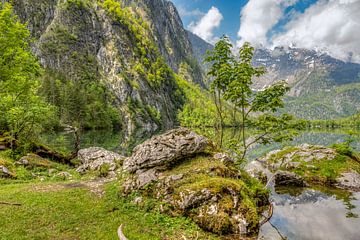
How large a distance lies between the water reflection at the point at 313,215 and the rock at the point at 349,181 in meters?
1.95

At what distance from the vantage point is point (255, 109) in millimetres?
21156

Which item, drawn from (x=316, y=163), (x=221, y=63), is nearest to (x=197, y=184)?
(x=221, y=63)

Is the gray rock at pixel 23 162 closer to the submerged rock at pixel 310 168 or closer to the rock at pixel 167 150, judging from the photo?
the rock at pixel 167 150

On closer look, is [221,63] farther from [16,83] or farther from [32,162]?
[16,83]

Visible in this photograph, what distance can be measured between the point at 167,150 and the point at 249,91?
8220 mm

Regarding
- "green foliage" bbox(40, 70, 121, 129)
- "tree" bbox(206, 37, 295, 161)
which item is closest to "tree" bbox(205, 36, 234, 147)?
"tree" bbox(206, 37, 295, 161)

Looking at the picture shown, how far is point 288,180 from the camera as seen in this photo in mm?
26953

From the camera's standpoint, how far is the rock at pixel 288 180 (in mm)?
26659

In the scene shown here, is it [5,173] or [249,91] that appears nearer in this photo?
[249,91]

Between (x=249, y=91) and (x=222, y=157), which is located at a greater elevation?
(x=249, y=91)

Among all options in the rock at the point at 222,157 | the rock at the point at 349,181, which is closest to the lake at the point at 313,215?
the rock at the point at 349,181

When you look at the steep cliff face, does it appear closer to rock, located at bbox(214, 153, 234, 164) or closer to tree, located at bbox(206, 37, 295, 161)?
tree, located at bbox(206, 37, 295, 161)

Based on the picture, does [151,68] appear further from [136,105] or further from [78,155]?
[78,155]

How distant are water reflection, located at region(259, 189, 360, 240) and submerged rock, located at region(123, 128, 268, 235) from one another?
4.78ft
